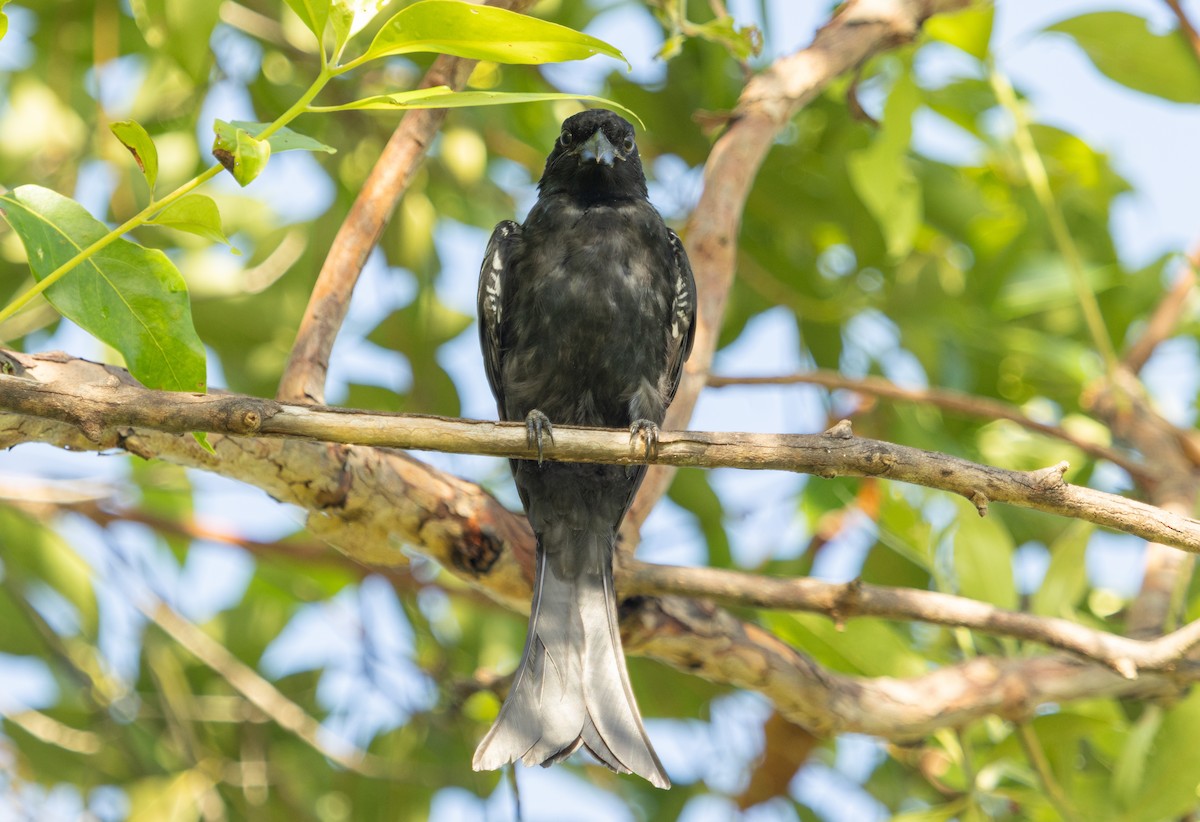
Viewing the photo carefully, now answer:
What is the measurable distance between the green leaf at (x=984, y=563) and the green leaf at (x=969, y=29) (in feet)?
4.98

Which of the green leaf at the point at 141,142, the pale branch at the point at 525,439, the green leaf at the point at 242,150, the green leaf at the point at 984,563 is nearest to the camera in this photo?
the green leaf at the point at 242,150

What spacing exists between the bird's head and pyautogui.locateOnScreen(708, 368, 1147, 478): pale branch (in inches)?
27.7

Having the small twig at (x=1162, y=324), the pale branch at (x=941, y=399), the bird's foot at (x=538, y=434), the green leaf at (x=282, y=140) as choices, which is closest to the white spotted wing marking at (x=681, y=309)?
the pale branch at (x=941, y=399)

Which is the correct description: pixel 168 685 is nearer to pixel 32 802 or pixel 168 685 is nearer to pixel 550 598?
pixel 32 802

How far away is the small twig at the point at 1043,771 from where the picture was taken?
3.08 meters

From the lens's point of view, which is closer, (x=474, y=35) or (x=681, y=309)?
(x=474, y=35)

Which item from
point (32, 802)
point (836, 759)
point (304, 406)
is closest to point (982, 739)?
point (836, 759)

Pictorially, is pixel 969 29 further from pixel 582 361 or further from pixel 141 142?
pixel 141 142

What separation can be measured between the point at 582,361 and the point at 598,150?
73 cm

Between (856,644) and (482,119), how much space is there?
7.78 ft

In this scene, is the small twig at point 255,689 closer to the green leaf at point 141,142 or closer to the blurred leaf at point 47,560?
the blurred leaf at point 47,560

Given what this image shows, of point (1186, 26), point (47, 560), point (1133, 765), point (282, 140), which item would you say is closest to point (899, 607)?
point (1133, 765)

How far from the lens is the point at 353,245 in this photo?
278cm

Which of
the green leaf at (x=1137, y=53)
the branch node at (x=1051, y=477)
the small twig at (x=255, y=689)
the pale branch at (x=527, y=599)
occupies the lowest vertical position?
the small twig at (x=255, y=689)
